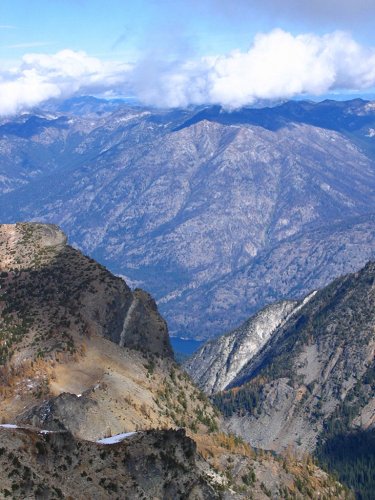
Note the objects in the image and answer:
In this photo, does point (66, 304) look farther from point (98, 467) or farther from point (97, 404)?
point (98, 467)

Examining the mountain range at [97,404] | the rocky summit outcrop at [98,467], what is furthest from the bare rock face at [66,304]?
the rocky summit outcrop at [98,467]

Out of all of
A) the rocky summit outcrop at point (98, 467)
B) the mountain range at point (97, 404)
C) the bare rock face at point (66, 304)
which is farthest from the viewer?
the bare rock face at point (66, 304)

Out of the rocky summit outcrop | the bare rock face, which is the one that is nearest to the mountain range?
the rocky summit outcrop

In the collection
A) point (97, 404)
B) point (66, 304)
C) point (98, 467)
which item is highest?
point (98, 467)

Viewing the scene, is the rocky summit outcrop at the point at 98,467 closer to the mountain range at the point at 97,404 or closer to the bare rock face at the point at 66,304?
the mountain range at the point at 97,404

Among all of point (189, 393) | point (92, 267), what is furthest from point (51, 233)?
point (189, 393)

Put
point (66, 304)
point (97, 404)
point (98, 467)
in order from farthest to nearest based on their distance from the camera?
point (66, 304)
point (97, 404)
point (98, 467)

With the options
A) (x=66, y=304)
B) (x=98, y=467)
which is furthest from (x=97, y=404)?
(x=98, y=467)

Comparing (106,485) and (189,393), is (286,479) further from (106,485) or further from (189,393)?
(106,485)
